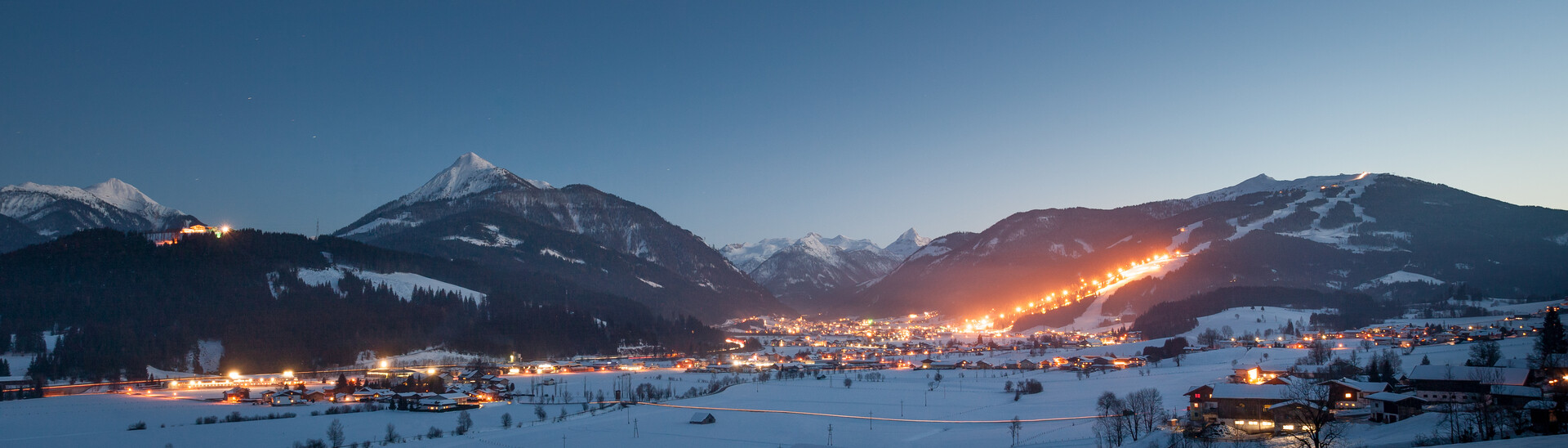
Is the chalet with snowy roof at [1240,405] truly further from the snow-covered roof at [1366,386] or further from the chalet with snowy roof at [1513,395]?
the chalet with snowy roof at [1513,395]

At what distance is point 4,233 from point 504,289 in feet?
392

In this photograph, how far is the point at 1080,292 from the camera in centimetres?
16112

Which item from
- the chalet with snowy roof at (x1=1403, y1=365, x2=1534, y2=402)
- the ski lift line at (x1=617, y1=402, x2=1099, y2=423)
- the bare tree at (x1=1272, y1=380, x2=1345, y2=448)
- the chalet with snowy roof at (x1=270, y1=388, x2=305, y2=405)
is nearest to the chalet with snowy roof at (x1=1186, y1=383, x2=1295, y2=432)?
the bare tree at (x1=1272, y1=380, x2=1345, y2=448)

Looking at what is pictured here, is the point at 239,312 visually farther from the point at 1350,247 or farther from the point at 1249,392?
the point at 1350,247

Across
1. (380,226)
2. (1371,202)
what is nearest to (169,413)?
(380,226)

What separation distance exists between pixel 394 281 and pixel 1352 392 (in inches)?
4120

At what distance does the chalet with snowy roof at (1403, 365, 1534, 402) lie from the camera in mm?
36091

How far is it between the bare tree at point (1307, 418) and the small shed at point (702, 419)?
1154 inches

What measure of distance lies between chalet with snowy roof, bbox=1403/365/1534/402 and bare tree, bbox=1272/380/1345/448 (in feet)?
12.6

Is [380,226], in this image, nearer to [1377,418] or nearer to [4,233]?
[4,233]

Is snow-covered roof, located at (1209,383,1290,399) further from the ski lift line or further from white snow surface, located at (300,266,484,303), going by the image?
white snow surface, located at (300,266,484,303)

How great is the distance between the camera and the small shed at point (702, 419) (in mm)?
50838

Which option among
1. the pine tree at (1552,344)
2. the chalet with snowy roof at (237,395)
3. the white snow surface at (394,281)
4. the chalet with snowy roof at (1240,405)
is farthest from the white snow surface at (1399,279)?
the chalet with snowy roof at (237,395)

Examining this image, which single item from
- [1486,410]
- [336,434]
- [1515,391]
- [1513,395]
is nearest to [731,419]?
[336,434]
